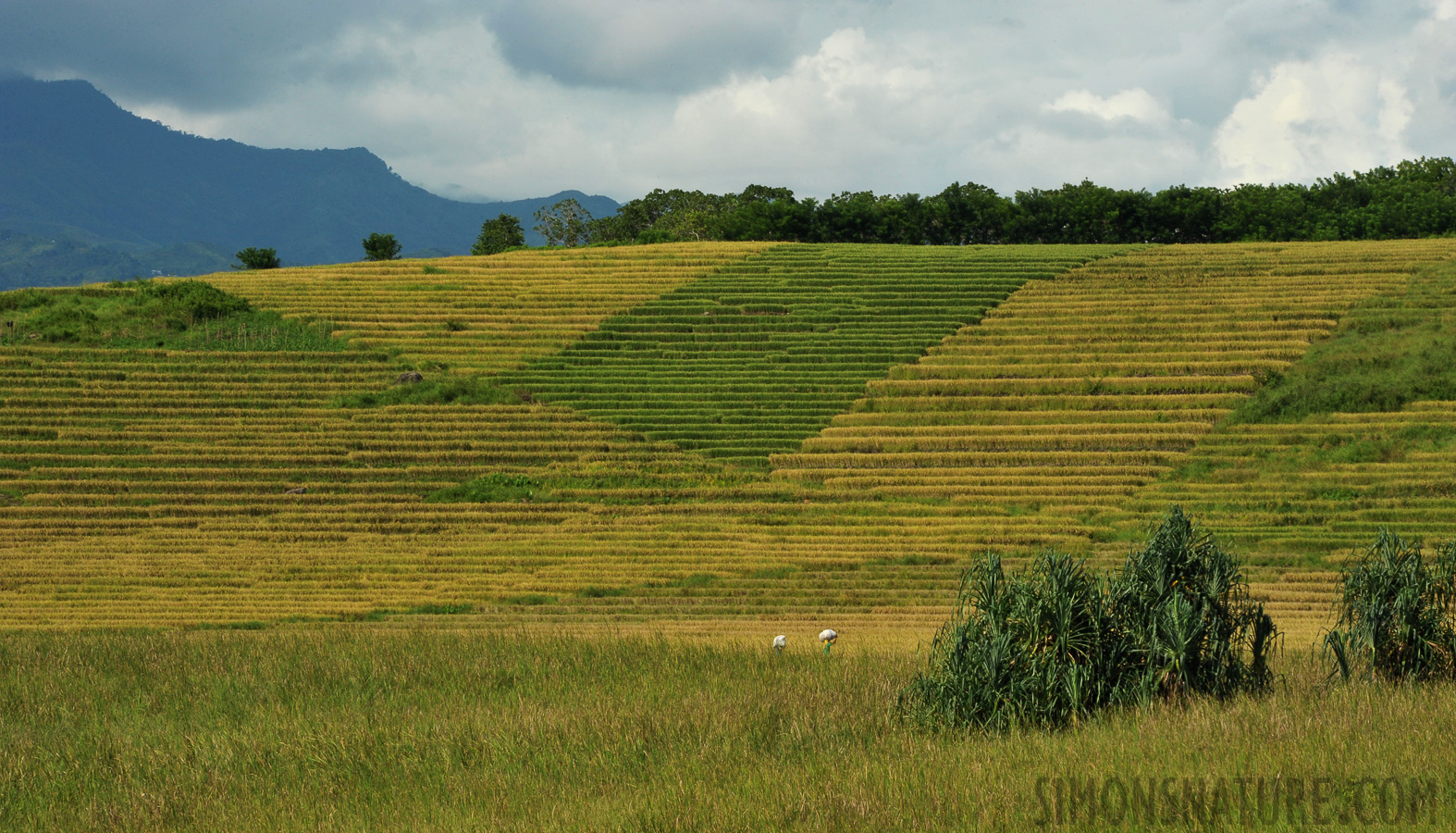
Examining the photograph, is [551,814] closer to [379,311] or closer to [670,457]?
[670,457]

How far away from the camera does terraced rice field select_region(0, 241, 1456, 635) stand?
20.9m

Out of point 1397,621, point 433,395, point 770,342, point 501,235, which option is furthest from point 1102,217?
point 1397,621

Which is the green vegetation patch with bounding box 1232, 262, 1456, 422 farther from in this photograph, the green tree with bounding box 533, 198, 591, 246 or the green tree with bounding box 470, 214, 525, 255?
the green tree with bounding box 533, 198, 591, 246

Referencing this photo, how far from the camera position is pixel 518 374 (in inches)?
1351

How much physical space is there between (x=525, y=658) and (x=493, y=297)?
110 feet

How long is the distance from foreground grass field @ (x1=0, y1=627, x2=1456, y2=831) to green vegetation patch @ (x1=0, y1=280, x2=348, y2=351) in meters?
27.7

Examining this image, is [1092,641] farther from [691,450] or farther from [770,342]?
[770,342]

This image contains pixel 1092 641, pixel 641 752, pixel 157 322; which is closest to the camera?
pixel 641 752

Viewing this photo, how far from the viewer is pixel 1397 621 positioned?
8.87 m

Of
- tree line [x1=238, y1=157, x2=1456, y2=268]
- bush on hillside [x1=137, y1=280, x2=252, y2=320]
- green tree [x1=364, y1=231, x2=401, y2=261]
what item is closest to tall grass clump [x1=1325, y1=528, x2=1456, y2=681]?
bush on hillside [x1=137, y1=280, x2=252, y2=320]

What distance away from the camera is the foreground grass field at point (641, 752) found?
620cm

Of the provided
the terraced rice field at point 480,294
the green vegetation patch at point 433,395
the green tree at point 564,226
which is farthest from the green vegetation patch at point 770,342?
the green tree at point 564,226

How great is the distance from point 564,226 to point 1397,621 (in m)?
89.4

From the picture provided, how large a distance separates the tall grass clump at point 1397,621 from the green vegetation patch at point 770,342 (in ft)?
65.8
